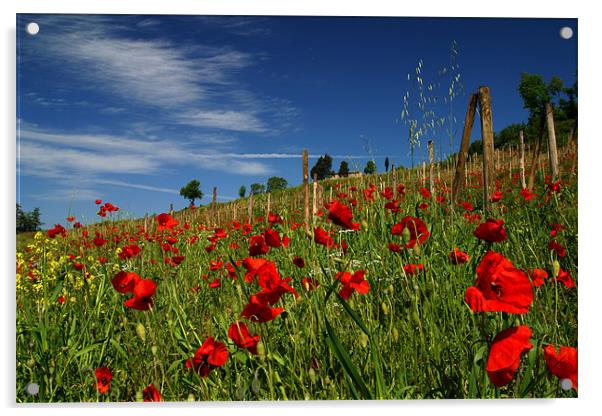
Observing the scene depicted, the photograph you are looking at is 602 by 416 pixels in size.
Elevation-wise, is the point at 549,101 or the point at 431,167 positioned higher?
the point at 549,101

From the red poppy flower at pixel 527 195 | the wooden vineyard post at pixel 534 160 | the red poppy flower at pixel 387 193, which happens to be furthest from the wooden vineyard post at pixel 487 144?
the red poppy flower at pixel 387 193

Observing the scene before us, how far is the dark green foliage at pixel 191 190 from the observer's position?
2498mm

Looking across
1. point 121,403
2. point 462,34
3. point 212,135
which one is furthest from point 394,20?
point 121,403

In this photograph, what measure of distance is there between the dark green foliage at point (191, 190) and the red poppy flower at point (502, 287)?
5.40ft

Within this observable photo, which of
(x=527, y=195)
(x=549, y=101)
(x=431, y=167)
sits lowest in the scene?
(x=527, y=195)

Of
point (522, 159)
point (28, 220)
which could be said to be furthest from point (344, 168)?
point (28, 220)

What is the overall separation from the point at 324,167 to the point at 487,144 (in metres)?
0.93

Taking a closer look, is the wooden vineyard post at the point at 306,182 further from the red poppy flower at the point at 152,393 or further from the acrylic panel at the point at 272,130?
the red poppy flower at the point at 152,393

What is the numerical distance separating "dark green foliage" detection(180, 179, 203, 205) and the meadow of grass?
1.07 ft

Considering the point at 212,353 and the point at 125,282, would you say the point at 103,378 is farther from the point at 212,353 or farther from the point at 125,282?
the point at 212,353

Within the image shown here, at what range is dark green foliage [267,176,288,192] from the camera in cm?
262

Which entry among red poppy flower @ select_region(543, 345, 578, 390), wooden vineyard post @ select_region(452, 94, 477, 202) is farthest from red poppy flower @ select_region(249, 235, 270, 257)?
wooden vineyard post @ select_region(452, 94, 477, 202)

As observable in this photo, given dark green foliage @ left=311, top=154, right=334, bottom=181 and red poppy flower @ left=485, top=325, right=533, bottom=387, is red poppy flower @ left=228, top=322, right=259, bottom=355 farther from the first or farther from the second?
dark green foliage @ left=311, top=154, right=334, bottom=181

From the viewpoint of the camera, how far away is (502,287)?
117 cm
